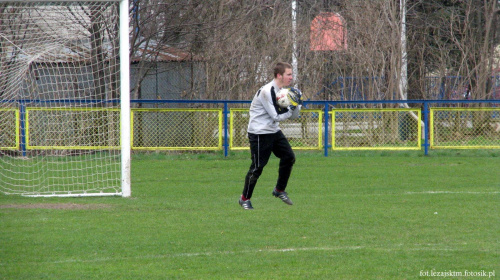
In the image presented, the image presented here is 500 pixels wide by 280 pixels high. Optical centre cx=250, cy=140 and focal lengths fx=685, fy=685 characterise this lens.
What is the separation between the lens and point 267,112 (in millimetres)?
8602

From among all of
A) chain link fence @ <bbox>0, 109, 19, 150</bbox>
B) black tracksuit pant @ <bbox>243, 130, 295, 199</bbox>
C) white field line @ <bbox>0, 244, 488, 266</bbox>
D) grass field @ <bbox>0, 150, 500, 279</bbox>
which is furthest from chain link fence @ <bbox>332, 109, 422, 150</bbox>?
white field line @ <bbox>0, 244, 488, 266</bbox>

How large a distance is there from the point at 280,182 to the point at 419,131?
29.9ft

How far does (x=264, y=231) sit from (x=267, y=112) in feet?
6.06

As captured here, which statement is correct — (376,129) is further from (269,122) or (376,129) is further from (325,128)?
(269,122)

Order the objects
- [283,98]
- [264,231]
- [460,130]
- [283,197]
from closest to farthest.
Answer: [264,231], [283,98], [283,197], [460,130]

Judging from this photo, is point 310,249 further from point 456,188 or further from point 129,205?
point 456,188

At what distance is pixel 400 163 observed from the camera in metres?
16.0

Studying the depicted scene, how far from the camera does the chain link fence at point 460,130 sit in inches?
706

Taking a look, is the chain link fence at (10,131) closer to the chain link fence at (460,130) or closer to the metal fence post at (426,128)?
the metal fence post at (426,128)

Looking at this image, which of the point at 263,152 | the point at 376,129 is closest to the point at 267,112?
the point at 263,152

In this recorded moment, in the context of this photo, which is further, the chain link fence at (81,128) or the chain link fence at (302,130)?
the chain link fence at (302,130)

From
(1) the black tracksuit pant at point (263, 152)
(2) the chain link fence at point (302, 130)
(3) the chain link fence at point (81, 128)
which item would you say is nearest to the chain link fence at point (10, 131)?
(3) the chain link fence at point (81, 128)

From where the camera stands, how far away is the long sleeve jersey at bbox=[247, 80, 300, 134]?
→ 8531 mm

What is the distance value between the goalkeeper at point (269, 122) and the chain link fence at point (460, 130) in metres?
9.98
